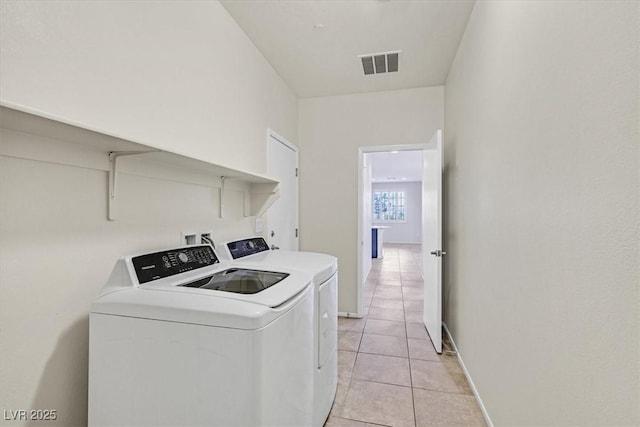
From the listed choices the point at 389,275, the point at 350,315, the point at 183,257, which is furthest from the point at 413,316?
the point at 183,257

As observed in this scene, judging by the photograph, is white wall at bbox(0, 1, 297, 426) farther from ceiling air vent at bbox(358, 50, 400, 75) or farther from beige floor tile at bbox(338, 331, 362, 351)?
beige floor tile at bbox(338, 331, 362, 351)

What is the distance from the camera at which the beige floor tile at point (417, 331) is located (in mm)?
2947

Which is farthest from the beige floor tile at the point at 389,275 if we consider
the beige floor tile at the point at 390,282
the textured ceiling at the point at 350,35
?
the textured ceiling at the point at 350,35

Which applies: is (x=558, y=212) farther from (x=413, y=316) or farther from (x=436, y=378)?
(x=413, y=316)

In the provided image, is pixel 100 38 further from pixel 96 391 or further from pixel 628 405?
pixel 628 405

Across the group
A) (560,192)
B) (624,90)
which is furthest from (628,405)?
(624,90)

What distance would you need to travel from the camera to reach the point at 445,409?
1864 millimetres

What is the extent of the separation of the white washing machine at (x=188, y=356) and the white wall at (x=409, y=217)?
11121 mm

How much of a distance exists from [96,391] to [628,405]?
1.57 meters

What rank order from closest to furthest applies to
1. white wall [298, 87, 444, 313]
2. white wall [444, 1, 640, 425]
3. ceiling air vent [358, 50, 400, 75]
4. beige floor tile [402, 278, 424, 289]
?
1. white wall [444, 1, 640, 425]
2. ceiling air vent [358, 50, 400, 75]
3. white wall [298, 87, 444, 313]
4. beige floor tile [402, 278, 424, 289]

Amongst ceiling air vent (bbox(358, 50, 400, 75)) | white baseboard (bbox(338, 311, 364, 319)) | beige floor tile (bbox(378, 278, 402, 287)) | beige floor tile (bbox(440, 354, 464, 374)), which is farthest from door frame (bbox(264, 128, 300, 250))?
beige floor tile (bbox(378, 278, 402, 287))

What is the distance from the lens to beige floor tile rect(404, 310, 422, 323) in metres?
3.37

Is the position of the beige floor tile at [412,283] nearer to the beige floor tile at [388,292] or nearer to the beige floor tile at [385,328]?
the beige floor tile at [388,292]

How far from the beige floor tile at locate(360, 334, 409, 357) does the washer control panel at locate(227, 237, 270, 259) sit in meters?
1.37
